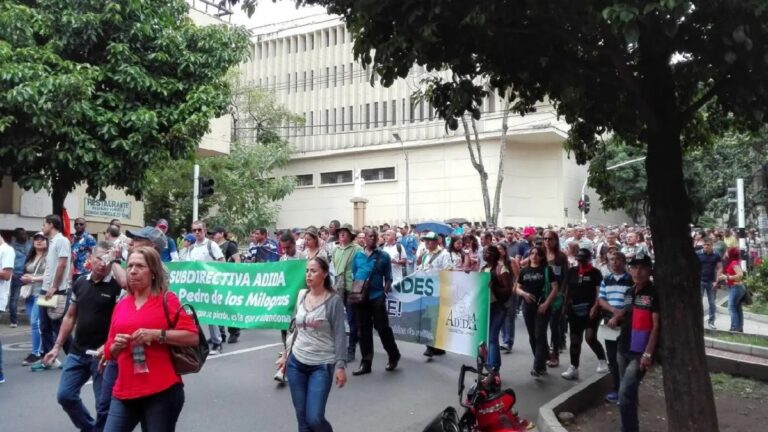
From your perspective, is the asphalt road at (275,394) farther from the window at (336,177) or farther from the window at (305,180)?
the window at (305,180)

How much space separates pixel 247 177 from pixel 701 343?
31056 millimetres

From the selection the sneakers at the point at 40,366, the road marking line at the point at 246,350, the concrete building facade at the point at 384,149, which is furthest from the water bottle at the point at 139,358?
the concrete building facade at the point at 384,149

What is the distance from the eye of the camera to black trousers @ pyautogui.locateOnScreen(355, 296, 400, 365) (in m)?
8.98

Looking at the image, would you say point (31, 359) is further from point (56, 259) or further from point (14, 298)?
point (14, 298)

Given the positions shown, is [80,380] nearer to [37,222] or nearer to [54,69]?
[54,69]

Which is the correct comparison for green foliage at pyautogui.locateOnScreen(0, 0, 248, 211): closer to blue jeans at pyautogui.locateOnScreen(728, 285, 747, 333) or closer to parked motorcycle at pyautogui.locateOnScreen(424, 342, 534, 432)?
parked motorcycle at pyautogui.locateOnScreen(424, 342, 534, 432)

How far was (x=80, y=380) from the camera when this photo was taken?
543 cm

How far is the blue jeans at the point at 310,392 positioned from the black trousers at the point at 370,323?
12.3 ft

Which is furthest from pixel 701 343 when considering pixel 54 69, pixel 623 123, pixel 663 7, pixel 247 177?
pixel 247 177

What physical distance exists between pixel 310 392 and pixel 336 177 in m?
43.4

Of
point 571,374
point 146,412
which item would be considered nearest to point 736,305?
point 571,374

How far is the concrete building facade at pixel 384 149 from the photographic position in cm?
4197

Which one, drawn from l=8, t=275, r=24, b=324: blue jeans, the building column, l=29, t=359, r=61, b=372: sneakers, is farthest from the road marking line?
the building column

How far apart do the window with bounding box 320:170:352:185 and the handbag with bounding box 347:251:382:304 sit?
127 feet
